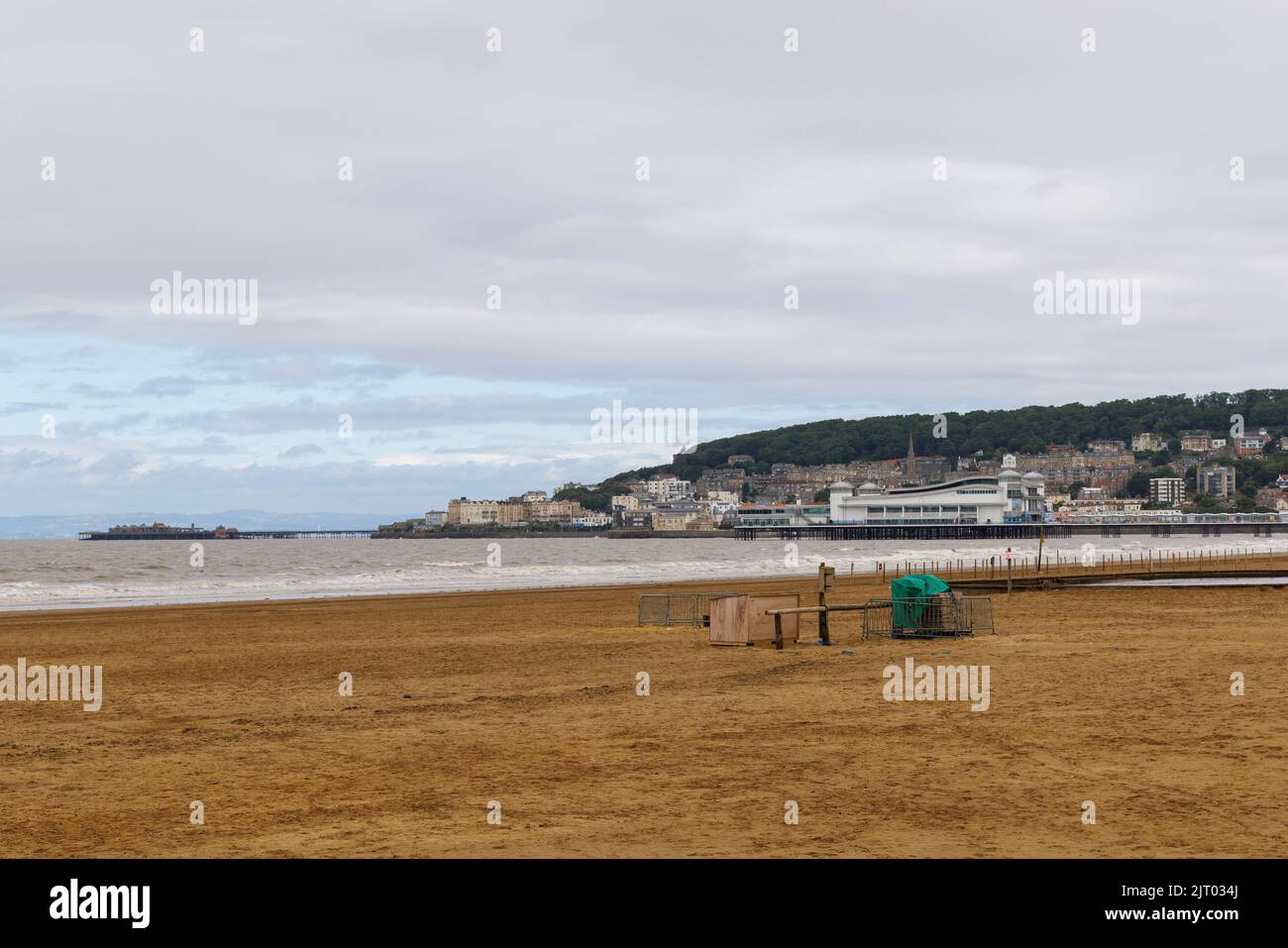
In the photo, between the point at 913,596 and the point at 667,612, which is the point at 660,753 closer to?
the point at 913,596

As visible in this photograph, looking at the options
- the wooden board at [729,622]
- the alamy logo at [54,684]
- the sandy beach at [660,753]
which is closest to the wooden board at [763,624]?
the wooden board at [729,622]

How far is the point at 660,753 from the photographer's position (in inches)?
579

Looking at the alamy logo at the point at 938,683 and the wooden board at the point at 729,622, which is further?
the wooden board at the point at 729,622

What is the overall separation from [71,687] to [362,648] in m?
8.13

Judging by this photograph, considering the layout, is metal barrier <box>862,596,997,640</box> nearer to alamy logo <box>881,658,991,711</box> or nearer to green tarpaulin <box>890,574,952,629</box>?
green tarpaulin <box>890,574,952,629</box>

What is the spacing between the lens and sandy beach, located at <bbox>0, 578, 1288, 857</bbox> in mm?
10633

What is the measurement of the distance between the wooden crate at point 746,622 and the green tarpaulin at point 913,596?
2438 mm
